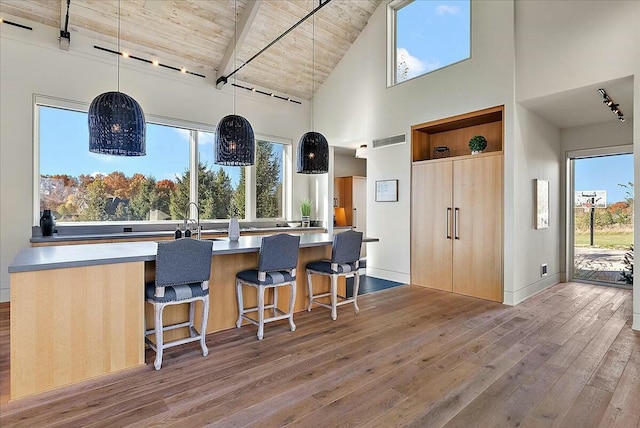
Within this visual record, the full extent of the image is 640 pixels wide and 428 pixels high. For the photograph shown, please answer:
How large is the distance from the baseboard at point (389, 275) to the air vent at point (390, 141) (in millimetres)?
2223

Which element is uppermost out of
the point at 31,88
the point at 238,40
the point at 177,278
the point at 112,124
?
the point at 238,40

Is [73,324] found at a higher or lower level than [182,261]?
lower

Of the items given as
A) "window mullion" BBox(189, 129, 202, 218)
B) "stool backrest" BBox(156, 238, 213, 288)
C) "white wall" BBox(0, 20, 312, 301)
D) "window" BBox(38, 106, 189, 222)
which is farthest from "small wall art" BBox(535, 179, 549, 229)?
"white wall" BBox(0, 20, 312, 301)

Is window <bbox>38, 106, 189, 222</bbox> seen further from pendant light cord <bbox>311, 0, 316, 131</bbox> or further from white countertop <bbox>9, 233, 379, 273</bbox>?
pendant light cord <bbox>311, 0, 316, 131</bbox>

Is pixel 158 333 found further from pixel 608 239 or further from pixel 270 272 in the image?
pixel 608 239

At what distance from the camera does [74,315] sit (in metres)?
2.41

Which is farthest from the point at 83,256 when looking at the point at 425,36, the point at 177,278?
the point at 425,36

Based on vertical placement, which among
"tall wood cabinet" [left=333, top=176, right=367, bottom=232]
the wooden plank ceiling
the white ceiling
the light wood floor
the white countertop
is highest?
the wooden plank ceiling

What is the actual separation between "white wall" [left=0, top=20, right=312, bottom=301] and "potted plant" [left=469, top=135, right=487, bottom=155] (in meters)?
4.72

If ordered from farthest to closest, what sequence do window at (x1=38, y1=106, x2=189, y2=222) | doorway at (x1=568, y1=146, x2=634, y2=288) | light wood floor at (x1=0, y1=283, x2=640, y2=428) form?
doorway at (x1=568, y1=146, x2=634, y2=288)
window at (x1=38, y1=106, x2=189, y2=222)
light wood floor at (x1=0, y1=283, x2=640, y2=428)

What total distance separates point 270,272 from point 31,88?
430 cm

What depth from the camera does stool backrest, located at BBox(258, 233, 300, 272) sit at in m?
3.26

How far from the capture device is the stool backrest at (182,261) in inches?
103

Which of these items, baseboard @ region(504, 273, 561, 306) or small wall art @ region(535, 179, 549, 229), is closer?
baseboard @ region(504, 273, 561, 306)
